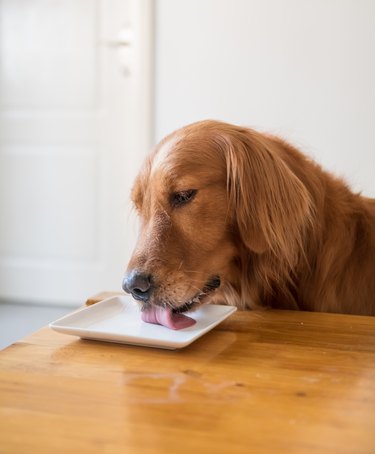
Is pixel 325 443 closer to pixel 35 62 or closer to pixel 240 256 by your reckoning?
pixel 240 256

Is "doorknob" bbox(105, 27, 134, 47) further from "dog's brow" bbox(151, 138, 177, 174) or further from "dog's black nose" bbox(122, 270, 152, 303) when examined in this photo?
"dog's black nose" bbox(122, 270, 152, 303)

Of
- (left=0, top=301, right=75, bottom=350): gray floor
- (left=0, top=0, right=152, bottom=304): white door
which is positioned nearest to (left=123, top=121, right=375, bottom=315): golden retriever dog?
(left=0, top=301, right=75, bottom=350): gray floor

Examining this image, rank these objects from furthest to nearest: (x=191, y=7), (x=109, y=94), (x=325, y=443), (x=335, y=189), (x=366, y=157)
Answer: (x=109, y=94) → (x=191, y=7) → (x=366, y=157) → (x=335, y=189) → (x=325, y=443)

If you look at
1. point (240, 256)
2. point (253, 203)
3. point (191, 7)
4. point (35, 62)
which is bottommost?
point (240, 256)

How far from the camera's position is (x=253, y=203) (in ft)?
5.13

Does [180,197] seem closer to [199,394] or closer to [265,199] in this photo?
[265,199]

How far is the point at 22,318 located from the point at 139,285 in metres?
2.60

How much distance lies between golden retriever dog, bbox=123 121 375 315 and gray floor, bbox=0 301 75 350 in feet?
6.50

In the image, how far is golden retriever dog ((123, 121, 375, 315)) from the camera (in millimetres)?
1501

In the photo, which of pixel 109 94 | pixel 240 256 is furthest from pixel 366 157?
pixel 240 256

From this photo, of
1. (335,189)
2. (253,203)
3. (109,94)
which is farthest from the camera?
(109,94)

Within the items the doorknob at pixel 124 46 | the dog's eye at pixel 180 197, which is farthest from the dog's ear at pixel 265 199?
the doorknob at pixel 124 46

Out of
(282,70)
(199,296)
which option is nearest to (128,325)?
(199,296)

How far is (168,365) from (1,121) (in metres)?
3.42
